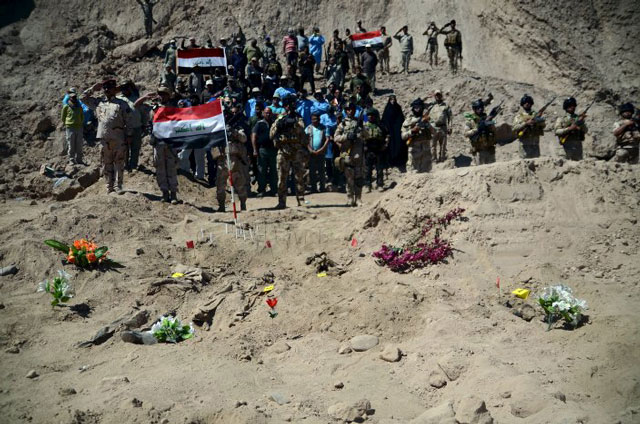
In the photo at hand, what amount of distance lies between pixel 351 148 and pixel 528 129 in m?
3.31

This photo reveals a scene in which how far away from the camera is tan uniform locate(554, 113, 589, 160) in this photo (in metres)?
11.6

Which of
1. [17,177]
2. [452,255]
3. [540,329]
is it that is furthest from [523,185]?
[17,177]

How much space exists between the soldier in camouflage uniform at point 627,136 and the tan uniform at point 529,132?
1.40 m

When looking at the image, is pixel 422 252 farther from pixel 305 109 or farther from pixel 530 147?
pixel 305 109

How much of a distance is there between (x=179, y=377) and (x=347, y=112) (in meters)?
7.64

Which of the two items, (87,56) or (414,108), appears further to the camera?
(87,56)

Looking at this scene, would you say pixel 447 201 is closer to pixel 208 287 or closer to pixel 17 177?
pixel 208 287

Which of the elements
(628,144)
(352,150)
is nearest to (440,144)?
(352,150)

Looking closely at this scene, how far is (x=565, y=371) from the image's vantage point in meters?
6.48

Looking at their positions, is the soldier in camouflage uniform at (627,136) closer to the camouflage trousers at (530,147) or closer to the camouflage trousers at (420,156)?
the camouflage trousers at (530,147)

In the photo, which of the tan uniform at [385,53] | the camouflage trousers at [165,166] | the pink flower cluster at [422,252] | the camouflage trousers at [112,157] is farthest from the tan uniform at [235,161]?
the tan uniform at [385,53]

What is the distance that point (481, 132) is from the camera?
12.0 meters

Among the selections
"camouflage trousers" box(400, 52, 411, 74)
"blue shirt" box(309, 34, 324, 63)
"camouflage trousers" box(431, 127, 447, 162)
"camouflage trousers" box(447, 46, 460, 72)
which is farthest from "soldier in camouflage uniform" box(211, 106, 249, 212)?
"camouflage trousers" box(400, 52, 411, 74)

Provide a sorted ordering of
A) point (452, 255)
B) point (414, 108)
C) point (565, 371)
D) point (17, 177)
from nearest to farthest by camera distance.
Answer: point (565, 371)
point (452, 255)
point (414, 108)
point (17, 177)
